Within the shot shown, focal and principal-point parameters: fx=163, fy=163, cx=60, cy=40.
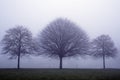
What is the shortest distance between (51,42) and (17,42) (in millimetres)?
8317

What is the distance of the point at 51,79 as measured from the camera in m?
16.7

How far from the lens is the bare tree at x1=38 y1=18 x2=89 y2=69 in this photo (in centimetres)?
3994

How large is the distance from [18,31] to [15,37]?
1.88 m

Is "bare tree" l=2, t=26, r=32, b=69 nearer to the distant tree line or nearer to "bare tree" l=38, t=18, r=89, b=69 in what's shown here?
the distant tree line

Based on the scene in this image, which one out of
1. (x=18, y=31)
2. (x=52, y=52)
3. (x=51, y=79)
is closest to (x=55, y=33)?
(x=52, y=52)

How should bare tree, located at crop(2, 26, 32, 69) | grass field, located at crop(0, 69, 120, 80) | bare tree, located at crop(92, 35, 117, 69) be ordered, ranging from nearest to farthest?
grass field, located at crop(0, 69, 120, 80), bare tree, located at crop(2, 26, 32, 69), bare tree, located at crop(92, 35, 117, 69)

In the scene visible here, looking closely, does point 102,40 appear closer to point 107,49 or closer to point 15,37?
point 107,49

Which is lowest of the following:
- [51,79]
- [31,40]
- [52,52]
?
[51,79]

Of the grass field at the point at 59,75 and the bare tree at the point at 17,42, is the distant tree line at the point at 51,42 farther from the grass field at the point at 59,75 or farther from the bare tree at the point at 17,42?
the grass field at the point at 59,75

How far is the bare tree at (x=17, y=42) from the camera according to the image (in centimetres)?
3916

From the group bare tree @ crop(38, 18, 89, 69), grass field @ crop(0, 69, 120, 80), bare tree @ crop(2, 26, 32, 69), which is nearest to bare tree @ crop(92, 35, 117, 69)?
bare tree @ crop(38, 18, 89, 69)

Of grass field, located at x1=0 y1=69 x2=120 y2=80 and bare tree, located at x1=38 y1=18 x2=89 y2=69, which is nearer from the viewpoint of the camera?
grass field, located at x1=0 y1=69 x2=120 y2=80

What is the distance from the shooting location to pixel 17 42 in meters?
39.8

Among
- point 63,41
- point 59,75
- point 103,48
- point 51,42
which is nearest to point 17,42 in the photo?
point 51,42
